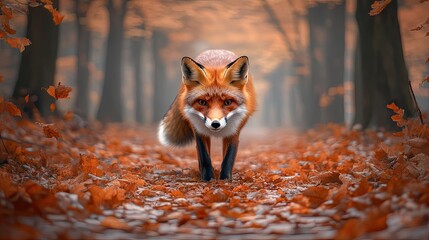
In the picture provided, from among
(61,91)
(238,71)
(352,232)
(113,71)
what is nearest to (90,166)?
(61,91)

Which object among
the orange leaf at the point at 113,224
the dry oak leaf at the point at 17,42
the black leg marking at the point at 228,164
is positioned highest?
the dry oak leaf at the point at 17,42

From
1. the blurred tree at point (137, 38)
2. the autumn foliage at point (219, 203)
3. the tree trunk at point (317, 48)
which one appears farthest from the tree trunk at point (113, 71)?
the autumn foliage at point (219, 203)

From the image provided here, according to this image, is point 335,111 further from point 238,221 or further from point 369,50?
point 238,221

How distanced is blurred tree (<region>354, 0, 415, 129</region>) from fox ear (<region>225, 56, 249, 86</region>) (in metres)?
4.36

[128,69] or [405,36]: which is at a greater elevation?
[128,69]

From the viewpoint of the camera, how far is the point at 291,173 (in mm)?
5422

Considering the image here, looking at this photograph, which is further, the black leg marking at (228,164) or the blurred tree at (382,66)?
the blurred tree at (382,66)

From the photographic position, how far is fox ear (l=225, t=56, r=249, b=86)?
4875mm

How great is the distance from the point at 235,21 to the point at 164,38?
602 cm

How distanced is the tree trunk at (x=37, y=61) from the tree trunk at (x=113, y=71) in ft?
24.9

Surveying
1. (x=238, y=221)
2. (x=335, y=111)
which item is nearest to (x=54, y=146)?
(x=238, y=221)

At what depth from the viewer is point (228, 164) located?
537 cm

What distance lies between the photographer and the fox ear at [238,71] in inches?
192

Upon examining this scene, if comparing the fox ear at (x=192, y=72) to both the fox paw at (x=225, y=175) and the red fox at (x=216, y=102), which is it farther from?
the fox paw at (x=225, y=175)
